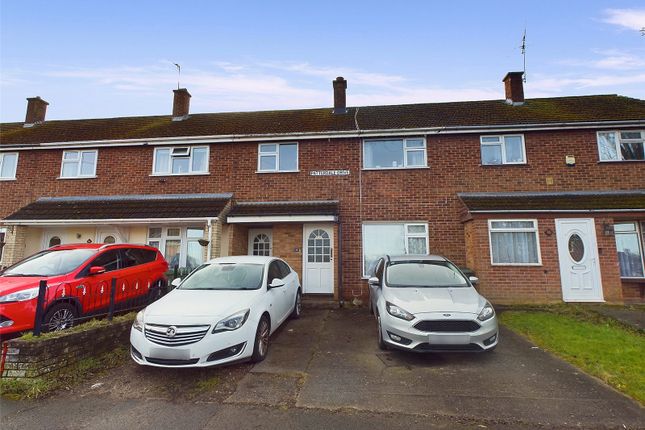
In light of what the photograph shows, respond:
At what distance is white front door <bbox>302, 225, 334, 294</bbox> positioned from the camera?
9672 mm

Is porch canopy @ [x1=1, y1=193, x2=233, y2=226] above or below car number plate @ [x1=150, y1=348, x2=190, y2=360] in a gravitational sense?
above

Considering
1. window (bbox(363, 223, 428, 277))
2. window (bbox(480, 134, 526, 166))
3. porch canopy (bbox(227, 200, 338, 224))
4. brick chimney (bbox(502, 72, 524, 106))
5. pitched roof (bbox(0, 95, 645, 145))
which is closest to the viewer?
porch canopy (bbox(227, 200, 338, 224))

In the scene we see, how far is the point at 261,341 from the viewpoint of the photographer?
4.61 meters

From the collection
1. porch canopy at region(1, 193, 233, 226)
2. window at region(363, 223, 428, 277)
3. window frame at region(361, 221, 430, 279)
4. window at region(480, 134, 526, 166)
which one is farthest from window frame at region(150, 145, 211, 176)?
window at region(480, 134, 526, 166)

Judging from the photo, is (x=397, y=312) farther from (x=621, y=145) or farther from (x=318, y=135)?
(x=621, y=145)

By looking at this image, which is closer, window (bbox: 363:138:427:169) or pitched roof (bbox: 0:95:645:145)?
window (bbox: 363:138:427:169)

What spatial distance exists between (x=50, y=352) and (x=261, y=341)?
8.75 ft

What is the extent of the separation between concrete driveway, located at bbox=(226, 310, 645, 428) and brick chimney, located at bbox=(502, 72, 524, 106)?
10.1 meters

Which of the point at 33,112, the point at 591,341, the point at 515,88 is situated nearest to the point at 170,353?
the point at 591,341

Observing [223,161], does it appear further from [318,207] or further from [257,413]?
[257,413]

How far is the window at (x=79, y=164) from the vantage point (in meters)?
11.1

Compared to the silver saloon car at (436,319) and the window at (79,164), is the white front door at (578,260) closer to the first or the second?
the silver saloon car at (436,319)

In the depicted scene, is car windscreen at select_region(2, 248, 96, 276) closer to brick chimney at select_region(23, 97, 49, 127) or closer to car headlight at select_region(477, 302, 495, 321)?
car headlight at select_region(477, 302, 495, 321)

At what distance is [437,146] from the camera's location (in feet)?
33.2
